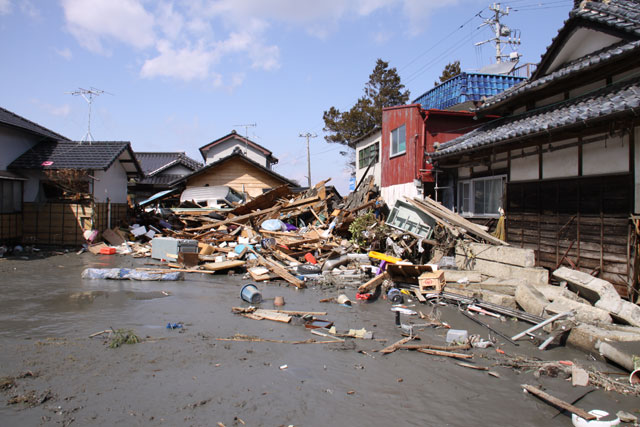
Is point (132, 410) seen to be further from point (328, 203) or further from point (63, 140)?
point (63, 140)

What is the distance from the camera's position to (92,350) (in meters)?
5.41

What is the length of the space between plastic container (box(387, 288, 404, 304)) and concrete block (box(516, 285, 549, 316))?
2396 mm

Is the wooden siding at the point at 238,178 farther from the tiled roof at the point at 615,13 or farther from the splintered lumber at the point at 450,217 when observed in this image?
the tiled roof at the point at 615,13

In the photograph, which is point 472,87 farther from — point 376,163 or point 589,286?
point 589,286

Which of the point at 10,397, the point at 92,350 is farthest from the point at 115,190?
the point at 10,397

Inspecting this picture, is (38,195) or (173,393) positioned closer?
(173,393)

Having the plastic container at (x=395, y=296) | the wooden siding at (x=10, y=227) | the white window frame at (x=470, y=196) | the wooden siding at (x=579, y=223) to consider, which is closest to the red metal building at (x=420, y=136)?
the white window frame at (x=470, y=196)

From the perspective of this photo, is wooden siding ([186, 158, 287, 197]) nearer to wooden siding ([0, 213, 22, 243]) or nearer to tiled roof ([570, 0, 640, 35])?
wooden siding ([0, 213, 22, 243])

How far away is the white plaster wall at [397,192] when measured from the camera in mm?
13969

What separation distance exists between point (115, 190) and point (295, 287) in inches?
510

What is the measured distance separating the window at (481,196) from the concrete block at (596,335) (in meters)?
5.39

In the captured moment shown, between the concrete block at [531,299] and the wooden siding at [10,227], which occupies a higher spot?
the wooden siding at [10,227]

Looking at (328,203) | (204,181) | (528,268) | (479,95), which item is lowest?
(528,268)

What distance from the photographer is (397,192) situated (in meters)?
15.4
